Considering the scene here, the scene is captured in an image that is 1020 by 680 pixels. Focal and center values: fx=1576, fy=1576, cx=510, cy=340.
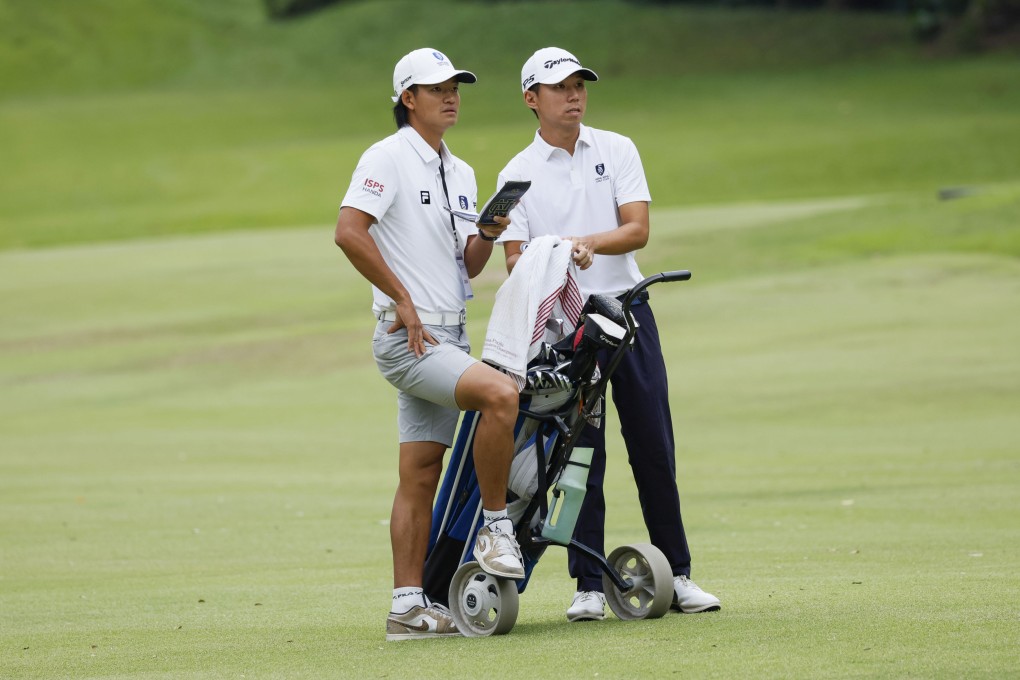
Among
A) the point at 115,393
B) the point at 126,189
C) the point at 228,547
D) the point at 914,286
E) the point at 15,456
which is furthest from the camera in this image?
the point at 126,189

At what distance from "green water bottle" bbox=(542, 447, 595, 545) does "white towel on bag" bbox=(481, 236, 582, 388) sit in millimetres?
404

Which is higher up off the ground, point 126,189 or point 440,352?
point 126,189

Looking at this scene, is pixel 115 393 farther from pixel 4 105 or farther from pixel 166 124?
pixel 4 105

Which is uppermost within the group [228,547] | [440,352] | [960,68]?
[960,68]

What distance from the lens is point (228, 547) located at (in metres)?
9.77

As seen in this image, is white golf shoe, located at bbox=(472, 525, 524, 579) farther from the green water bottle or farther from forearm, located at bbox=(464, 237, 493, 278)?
forearm, located at bbox=(464, 237, 493, 278)

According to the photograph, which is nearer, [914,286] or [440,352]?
[440,352]

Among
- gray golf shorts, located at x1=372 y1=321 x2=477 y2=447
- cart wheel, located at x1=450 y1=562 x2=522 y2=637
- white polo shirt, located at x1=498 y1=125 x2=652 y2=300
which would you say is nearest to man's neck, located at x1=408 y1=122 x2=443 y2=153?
white polo shirt, located at x1=498 y1=125 x2=652 y2=300

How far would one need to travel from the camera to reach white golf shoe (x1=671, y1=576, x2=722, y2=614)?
6406 millimetres

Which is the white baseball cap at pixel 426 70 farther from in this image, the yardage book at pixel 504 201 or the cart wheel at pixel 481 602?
the cart wheel at pixel 481 602

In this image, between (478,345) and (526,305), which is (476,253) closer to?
(526,305)

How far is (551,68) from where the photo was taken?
6.58 meters

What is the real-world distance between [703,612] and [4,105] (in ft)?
239

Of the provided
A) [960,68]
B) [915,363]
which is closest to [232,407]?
[915,363]
